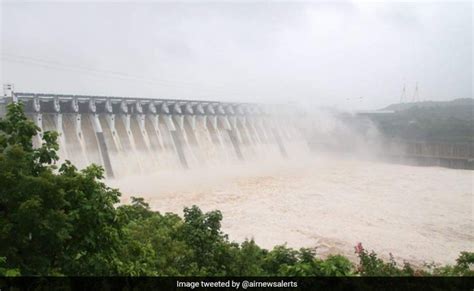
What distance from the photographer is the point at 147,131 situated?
87.1ft

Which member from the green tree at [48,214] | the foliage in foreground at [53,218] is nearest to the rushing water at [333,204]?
the foliage in foreground at [53,218]

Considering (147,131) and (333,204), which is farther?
(147,131)

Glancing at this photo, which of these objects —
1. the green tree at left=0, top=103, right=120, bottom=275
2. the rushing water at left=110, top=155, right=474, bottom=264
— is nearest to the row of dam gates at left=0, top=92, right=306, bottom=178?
the rushing water at left=110, top=155, right=474, bottom=264

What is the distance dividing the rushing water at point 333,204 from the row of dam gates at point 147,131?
1.31 metres

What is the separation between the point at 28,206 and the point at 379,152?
38298 millimetres

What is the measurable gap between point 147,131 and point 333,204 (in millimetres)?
12618

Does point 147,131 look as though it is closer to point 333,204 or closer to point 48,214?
point 333,204

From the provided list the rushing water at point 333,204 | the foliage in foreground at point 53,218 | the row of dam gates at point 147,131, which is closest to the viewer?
the foliage in foreground at point 53,218

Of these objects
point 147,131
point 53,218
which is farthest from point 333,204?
point 53,218

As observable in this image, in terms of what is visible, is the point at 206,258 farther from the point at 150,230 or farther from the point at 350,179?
the point at 350,179

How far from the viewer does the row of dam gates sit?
71.7 ft

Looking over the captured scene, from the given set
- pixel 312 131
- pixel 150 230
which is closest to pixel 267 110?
pixel 312 131

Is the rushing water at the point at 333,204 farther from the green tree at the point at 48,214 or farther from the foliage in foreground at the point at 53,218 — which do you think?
the green tree at the point at 48,214

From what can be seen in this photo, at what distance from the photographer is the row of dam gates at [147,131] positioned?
2186cm
